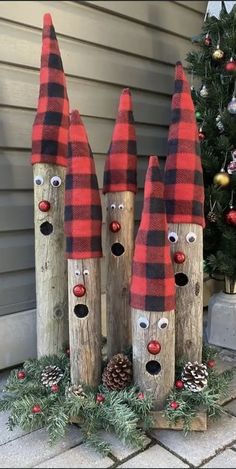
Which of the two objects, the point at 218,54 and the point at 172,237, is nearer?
the point at 172,237

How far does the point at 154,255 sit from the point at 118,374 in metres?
0.50

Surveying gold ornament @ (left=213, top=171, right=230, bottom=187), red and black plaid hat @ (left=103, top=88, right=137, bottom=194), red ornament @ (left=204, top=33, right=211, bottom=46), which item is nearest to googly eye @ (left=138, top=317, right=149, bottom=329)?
red and black plaid hat @ (left=103, top=88, right=137, bottom=194)

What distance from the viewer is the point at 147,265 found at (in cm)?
160

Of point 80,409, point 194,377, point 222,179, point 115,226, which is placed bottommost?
point 80,409

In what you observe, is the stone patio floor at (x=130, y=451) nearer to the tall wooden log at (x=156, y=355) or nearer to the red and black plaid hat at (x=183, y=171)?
the tall wooden log at (x=156, y=355)

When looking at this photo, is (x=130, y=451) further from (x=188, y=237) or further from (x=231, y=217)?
(x=231, y=217)

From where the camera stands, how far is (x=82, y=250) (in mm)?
1685

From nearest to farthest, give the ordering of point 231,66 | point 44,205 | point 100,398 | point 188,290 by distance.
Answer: point 100,398, point 188,290, point 44,205, point 231,66

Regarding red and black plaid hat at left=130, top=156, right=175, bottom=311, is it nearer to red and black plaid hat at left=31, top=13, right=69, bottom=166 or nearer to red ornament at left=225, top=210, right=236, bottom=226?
red and black plaid hat at left=31, top=13, right=69, bottom=166

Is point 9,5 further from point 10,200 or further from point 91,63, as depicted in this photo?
point 10,200

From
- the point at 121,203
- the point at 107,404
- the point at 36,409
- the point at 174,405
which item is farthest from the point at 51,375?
the point at 121,203

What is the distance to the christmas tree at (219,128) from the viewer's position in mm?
2312

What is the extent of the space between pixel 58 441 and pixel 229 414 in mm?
720

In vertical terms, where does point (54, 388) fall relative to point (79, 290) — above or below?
below
